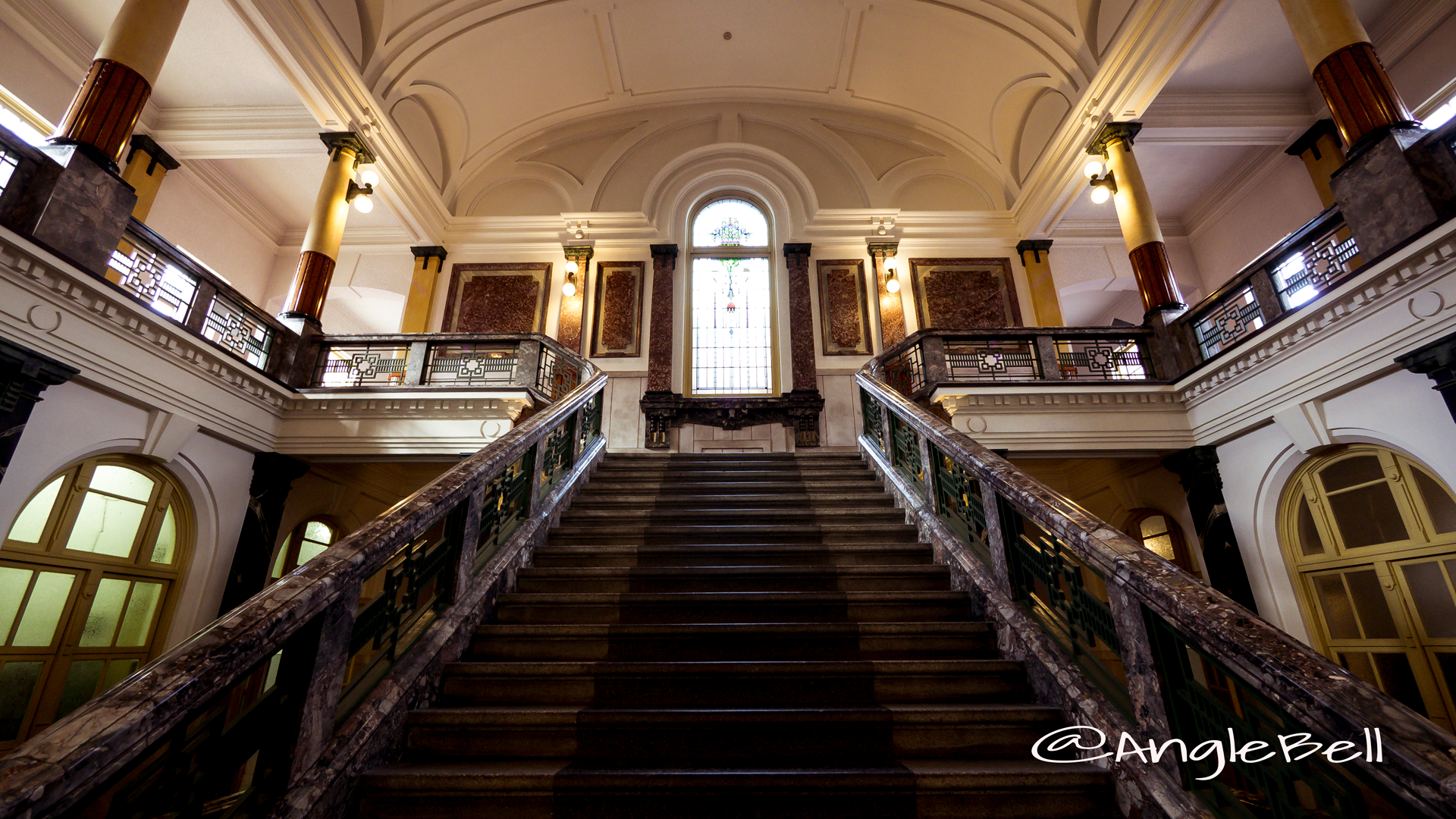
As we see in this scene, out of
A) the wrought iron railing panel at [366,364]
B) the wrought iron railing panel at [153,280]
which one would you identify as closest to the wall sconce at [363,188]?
the wrought iron railing panel at [366,364]

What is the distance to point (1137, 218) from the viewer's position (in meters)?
7.62

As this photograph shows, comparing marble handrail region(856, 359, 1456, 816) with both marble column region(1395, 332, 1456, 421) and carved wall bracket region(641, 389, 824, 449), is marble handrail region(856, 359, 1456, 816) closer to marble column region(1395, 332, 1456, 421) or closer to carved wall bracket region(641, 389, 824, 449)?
marble column region(1395, 332, 1456, 421)

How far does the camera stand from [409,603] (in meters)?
2.62

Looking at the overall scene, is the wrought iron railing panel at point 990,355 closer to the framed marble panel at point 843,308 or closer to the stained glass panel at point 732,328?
the framed marble panel at point 843,308

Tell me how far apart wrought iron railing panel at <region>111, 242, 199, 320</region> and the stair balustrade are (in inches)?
164

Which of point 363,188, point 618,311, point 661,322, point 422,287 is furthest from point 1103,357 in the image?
point 422,287

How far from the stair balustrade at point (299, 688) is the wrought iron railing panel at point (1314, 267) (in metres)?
6.33

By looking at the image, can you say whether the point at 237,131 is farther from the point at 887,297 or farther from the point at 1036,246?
the point at 1036,246

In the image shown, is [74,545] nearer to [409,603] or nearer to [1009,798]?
[409,603]

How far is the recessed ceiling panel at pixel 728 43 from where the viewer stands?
1017 cm

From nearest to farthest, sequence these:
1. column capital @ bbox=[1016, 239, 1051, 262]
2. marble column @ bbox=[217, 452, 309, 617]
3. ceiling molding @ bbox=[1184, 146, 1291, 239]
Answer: marble column @ bbox=[217, 452, 309, 617]
ceiling molding @ bbox=[1184, 146, 1291, 239]
column capital @ bbox=[1016, 239, 1051, 262]

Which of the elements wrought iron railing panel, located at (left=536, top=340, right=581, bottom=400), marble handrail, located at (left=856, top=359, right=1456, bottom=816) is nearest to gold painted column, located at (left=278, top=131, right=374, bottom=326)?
wrought iron railing panel, located at (left=536, top=340, right=581, bottom=400)

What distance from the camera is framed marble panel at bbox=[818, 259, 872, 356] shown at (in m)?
10.5

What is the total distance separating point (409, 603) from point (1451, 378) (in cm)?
609
